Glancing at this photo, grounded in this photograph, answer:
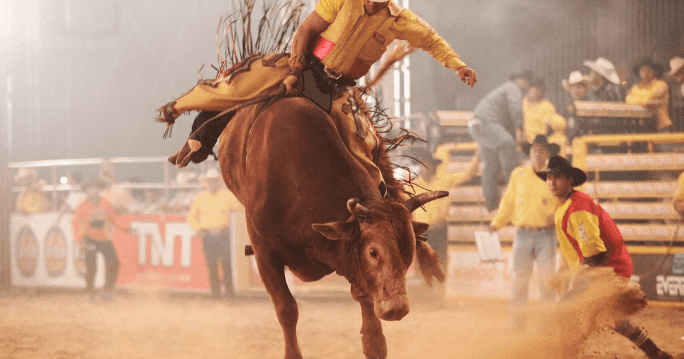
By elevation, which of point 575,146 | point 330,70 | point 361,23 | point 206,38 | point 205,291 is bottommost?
point 205,291

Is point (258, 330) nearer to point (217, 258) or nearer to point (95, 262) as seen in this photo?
point (217, 258)

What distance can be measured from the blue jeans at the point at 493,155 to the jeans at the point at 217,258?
3560 millimetres

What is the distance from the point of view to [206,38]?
501 inches

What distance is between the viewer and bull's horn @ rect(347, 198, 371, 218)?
2.68 m

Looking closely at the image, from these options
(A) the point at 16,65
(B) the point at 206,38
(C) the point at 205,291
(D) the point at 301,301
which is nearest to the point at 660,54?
(D) the point at 301,301

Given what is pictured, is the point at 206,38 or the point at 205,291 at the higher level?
the point at 206,38

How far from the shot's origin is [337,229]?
2727 mm

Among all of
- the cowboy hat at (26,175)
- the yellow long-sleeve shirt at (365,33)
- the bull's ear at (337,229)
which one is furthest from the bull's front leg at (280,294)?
the cowboy hat at (26,175)

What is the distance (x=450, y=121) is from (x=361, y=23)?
545cm

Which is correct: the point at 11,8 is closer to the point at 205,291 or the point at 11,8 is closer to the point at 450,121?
the point at 205,291

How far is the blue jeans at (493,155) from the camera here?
814 cm

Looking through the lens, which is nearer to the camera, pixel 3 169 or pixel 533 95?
pixel 533 95

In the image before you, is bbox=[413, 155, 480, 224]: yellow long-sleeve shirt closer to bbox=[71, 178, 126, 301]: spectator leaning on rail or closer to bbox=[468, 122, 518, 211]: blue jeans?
bbox=[468, 122, 518, 211]: blue jeans

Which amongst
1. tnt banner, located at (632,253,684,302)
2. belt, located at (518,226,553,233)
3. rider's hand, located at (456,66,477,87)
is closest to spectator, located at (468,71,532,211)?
belt, located at (518,226,553,233)
